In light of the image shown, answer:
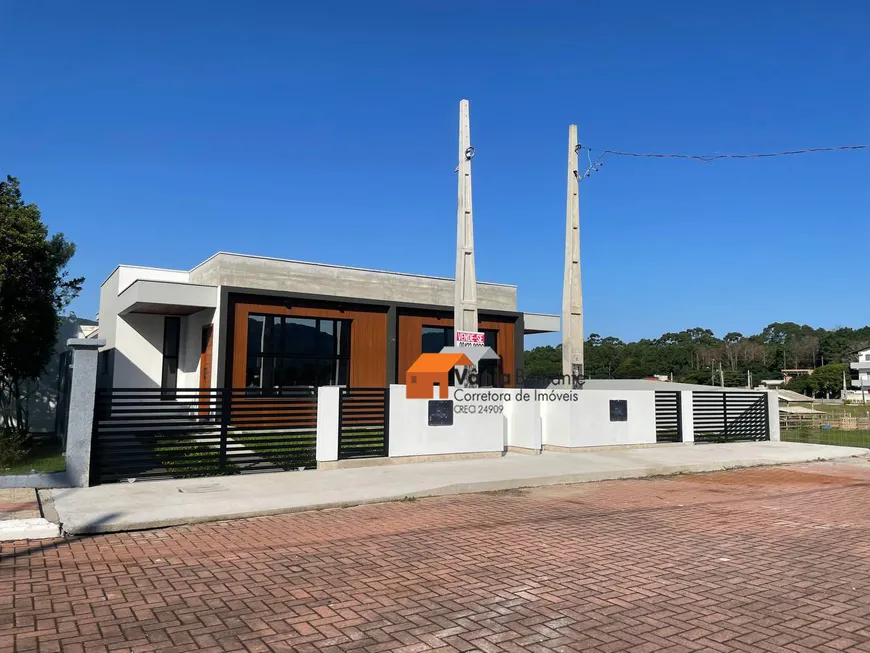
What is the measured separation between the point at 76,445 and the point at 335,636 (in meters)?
7.71

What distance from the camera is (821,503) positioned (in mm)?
9891

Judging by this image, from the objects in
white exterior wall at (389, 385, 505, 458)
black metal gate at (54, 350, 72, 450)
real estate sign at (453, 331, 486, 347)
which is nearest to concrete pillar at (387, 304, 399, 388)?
real estate sign at (453, 331, 486, 347)

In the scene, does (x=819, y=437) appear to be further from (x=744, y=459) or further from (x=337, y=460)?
(x=337, y=460)

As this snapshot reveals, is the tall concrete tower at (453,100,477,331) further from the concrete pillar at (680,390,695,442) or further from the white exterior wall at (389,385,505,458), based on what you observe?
the concrete pillar at (680,390,695,442)

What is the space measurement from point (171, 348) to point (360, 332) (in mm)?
7321

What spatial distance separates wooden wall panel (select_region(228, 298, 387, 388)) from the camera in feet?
64.2

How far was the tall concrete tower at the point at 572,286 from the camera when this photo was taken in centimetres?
1777

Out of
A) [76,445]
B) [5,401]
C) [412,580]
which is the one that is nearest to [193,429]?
[76,445]

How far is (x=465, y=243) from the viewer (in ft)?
53.1

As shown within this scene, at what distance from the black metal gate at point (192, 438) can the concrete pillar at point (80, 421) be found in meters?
0.17

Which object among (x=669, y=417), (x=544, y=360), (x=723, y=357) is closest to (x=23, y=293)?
(x=669, y=417)

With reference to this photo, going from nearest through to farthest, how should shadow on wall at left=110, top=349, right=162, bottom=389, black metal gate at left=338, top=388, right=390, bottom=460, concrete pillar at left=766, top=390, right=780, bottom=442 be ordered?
1. black metal gate at left=338, top=388, right=390, bottom=460
2. concrete pillar at left=766, top=390, right=780, bottom=442
3. shadow on wall at left=110, top=349, right=162, bottom=389

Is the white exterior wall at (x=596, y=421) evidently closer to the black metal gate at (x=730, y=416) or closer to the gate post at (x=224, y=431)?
the black metal gate at (x=730, y=416)

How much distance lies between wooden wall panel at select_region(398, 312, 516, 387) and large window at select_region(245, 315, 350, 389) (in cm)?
207
